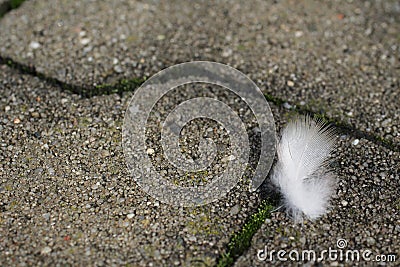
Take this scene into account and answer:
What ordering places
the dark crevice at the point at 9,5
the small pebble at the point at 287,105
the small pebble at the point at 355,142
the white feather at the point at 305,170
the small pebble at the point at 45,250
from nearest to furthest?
the small pebble at the point at 45,250, the white feather at the point at 305,170, the small pebble at the point at 355,142, the small pebble at the point at 287,105, the dark crevice at the point at 9,5

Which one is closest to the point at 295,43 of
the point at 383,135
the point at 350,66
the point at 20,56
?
the point at 350,66

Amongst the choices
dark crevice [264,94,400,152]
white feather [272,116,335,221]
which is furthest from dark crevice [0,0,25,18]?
white feather [272,116,335,221]

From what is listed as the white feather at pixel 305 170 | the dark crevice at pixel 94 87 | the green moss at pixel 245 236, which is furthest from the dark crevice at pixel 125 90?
the green moss at pixel 245 236

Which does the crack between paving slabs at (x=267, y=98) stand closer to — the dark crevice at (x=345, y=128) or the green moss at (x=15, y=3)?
the dark crevice at (x=345, y=128)

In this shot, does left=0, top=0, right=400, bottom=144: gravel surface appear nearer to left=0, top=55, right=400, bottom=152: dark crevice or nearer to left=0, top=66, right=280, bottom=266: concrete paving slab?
left=0, top=55, right=400, bottom=152: dark crevice

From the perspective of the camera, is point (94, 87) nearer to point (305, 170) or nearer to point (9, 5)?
point (9, 5)

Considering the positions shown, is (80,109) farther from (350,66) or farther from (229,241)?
(350,66)
